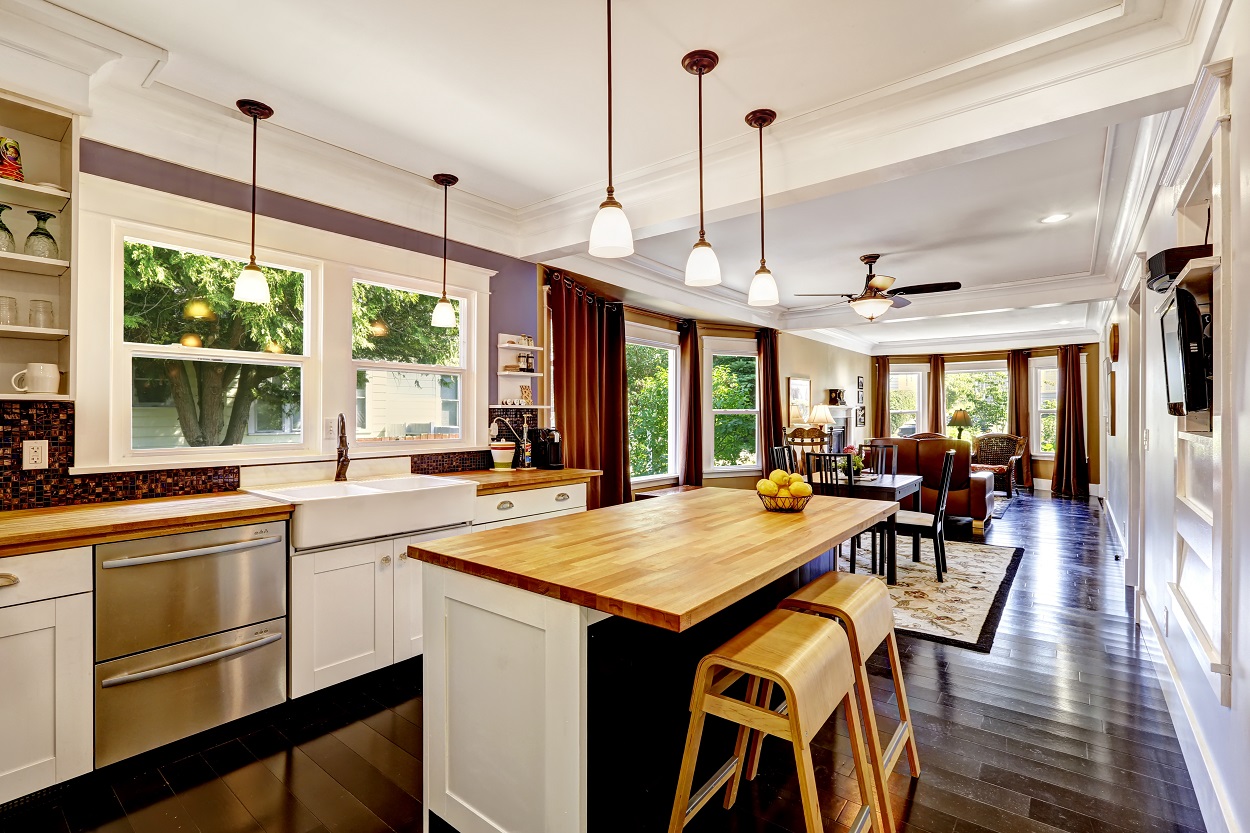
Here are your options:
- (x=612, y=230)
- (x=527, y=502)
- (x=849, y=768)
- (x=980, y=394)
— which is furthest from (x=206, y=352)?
(x=980, y=394)

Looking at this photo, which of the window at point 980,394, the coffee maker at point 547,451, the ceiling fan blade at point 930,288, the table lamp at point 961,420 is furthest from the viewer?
the table lamp at point 961,420

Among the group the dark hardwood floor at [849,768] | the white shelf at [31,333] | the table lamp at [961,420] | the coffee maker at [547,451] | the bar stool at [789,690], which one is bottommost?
the dark hardwood floor at [849,768]

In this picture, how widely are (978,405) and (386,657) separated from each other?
432 inches

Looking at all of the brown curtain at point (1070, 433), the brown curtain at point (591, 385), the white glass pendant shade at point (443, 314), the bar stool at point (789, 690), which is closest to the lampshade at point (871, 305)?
the brown curtain at point (591, 385)

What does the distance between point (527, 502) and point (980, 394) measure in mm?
10058

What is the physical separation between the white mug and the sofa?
247 inches

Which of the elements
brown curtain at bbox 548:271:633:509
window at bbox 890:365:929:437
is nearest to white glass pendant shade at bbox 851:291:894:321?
brown curtain at bbox 548:271:633:509

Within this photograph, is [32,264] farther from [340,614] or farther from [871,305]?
[871,305]

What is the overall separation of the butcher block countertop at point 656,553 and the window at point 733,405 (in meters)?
4.80

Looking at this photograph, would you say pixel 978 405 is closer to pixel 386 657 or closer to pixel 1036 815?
pixel 1036 815

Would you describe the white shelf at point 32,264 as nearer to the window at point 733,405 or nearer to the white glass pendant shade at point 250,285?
the white glass pendant shade at point 250,285

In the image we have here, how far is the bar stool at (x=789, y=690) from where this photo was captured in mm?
1406

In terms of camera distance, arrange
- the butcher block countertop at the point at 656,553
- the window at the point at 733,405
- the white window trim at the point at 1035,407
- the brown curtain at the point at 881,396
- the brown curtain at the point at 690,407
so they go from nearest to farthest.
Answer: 1. the butcher block countertop at the point at 656,553
2. the brown curtain at the point at 690,407
3. the window at the point at 733,405
4. the white window trim at the point at 1035,407
5. the brown curtain at the point at 881,396

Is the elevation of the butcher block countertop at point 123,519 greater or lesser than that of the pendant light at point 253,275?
lesser
